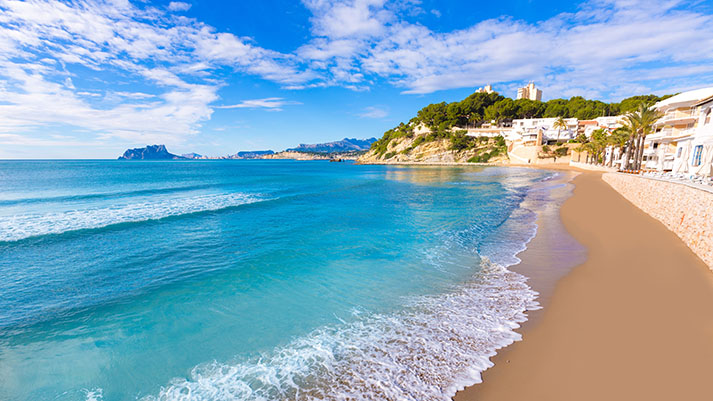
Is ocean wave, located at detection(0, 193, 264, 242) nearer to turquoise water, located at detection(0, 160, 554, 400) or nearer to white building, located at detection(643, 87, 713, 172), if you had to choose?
turquoise water, located at detection(0, 160, 554, 400)

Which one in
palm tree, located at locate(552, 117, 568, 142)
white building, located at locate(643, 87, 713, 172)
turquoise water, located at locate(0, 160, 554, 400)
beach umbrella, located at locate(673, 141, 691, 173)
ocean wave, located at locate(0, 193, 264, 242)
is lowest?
turquoise water, located at locate(0, 160, 554, 400)

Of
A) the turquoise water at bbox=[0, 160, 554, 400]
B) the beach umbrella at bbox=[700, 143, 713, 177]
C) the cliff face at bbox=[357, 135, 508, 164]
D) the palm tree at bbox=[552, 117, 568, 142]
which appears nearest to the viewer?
the turquoise water at bbox=[0, 160, 554, 400]

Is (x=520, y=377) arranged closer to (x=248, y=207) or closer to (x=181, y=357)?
(x=181, y=357)

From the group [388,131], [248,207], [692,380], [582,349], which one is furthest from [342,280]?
[388,131]

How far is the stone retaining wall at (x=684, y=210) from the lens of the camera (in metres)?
8.68

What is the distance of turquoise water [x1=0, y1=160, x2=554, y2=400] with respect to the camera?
4516 mm

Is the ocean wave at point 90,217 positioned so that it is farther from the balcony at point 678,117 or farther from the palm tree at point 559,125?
the palm tree at point 559,125

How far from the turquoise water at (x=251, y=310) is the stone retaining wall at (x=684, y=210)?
4.84 meters

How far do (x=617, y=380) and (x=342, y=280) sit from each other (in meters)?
5.94

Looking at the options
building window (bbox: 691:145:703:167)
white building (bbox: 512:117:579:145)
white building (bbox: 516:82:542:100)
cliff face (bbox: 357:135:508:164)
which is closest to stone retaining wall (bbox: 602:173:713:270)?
building window (bbox: 691:145:703:167)

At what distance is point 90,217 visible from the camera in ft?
52.7

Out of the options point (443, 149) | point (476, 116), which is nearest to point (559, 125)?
point (476, 116)

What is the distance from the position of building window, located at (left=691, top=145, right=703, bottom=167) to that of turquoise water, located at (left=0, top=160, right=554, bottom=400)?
69.9ft

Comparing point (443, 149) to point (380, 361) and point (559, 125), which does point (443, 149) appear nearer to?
point (559, 125)
